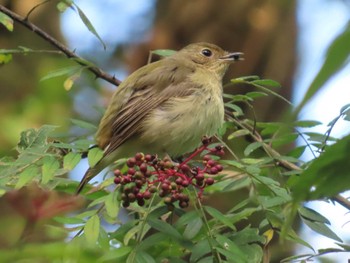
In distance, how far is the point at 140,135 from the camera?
14.8 feet

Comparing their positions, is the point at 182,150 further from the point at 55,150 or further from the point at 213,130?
the point at 55,150

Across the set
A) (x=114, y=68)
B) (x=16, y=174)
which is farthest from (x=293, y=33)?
(x=16, y=174)

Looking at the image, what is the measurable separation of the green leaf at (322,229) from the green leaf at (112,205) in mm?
743

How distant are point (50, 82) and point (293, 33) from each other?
20.0ft

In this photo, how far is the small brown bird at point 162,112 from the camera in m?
4.36

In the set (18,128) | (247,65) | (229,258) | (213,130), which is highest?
(229,258)

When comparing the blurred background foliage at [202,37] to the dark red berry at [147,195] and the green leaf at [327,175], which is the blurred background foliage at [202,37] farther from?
the green leaf at [327,175]

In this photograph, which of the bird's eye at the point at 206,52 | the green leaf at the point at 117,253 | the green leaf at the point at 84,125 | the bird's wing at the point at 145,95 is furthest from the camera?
the bird's eye at the point at 206,52

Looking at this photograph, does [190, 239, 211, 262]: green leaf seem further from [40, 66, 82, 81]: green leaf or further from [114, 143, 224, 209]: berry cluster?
[40, 66, 82, 81]: green leaf

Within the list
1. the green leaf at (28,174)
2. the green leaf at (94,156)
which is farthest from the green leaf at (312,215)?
the green leaf at (28,174)

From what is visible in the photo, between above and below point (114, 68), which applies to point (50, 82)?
above

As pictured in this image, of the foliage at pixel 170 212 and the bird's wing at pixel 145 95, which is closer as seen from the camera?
the foliage at pixel 170 212

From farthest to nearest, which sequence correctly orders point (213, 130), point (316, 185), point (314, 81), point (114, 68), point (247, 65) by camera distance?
point (114, 68), point (247, 65), point (213, 130), point (316, 185), point (314, 81)

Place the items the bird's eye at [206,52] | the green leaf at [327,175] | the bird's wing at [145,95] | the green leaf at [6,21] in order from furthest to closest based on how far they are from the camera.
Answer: the bird's eye at [206,52], the bird's wing at [145,95], the green leaf at [6,21], the green leaf at [327,175]
